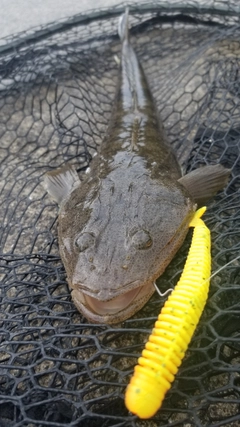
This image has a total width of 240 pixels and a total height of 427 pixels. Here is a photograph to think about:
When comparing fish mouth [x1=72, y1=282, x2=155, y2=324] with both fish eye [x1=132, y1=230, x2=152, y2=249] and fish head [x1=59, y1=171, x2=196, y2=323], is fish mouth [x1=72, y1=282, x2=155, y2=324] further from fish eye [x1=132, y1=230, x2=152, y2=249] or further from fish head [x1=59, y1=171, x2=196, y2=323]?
fish eye [x1=132, y1=230, x2=152, y2=249]

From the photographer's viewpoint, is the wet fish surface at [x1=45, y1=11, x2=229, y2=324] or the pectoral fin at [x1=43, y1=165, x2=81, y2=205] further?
the pectoral fin at [x1=43, y1=165, x2=81, y2=205]

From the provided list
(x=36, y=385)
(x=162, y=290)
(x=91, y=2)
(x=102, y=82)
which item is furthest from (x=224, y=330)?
(x=91, y=2)

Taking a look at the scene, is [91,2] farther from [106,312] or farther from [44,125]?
[106,312]

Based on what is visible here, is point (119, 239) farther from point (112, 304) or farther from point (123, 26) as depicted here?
point (123, 26)

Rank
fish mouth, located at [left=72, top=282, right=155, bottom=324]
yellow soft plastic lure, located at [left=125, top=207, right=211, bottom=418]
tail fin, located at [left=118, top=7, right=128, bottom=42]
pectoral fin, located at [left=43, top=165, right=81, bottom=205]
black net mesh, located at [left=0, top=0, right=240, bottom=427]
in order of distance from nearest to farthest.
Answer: yellow soft plastic lure, located at [left=125, top=207, right=211, bottom=418] < black net mesh, located at [left=0, top=0, right=240, bottom=427] < fish mouth, located at [left=72, top=282, right=155, bottom=324] < pectoral fin, located at [left=43, top=165, right=81, bottom=205] < tail fin, located at [left=118, top=7, right=128, bottom=42]

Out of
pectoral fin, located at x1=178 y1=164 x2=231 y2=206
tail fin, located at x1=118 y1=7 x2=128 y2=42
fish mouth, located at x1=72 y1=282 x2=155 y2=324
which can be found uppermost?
tail fin, located at x1=118 y1=7 x2=128 y2=42

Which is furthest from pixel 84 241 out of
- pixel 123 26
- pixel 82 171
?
pixel 123 26

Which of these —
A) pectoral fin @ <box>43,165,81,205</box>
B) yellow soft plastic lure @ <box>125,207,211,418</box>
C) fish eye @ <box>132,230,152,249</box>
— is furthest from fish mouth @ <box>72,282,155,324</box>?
pectoral fin @ <box>43,165,81,205</box>
